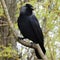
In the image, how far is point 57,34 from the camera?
5176 millimetres

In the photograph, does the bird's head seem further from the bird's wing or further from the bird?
the bird's wing

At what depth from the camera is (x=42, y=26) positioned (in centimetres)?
491

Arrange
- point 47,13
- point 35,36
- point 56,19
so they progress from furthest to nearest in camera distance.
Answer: point 56,19 < point 47,13 < point 35,36

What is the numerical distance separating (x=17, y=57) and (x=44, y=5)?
1085 mm

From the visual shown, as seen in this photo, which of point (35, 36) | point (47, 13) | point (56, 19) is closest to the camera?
point (35, 36)

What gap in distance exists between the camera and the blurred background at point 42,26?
15.5ft

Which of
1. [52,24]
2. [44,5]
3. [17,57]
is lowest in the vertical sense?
[17,57]

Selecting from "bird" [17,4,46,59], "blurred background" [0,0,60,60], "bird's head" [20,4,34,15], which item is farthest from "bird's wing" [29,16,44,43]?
"blurred background" [0,0,60,60]

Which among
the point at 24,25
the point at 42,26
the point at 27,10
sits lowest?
the point at 42,26

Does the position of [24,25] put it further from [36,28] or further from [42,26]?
[42,26]

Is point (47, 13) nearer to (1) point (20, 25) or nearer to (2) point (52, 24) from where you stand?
(2) point (52, 24)

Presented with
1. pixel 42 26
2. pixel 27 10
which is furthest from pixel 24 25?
pixel 42 26

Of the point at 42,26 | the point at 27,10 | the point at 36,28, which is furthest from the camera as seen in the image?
the point at 42,26

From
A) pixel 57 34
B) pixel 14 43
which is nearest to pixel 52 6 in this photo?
pixel 57 34
